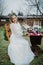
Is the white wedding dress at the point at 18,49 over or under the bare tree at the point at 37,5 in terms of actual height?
under

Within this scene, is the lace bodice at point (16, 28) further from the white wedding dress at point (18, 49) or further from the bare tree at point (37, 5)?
the bare tree at point (37, 5)

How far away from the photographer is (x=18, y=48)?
51.4 inches

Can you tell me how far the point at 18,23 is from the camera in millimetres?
1306

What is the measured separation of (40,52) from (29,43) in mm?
99

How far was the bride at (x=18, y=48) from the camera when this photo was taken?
4.27ft

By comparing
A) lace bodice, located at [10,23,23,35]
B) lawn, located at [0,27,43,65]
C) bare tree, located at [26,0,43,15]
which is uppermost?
bare tree, located at [26,0,43,15]

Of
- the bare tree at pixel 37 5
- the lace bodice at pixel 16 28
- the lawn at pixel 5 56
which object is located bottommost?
the lawn at pixel 5 56

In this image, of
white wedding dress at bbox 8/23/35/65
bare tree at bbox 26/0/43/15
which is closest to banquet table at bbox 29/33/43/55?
white wedding dress at bbox 8/23/35/65

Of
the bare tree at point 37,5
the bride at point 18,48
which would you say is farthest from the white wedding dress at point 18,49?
the bare tree at point 37,5

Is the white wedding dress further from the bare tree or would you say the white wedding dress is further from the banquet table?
the bare tree

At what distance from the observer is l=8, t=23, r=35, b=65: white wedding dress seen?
1.30 m

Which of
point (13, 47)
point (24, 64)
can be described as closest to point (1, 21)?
point (13, 47)

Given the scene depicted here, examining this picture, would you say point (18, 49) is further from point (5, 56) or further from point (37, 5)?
point (37, 5)

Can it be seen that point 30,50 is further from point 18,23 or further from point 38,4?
point 38,4
